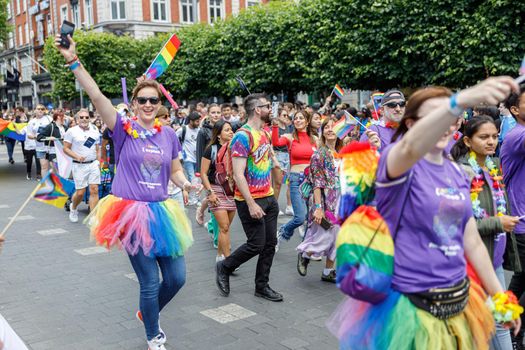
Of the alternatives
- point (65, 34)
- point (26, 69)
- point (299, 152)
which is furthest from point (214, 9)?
point (65, 34)

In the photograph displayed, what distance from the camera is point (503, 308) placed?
2.59m

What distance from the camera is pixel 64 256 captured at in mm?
7387

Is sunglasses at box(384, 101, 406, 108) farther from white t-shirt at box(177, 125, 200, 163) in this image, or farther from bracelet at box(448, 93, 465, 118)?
white t-shirt at box(177, 125, 200, 163)

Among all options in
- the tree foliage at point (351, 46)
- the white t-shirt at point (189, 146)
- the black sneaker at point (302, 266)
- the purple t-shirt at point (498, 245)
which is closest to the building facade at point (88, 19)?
the tree foliage at point (351, 46)

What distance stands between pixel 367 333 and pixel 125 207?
7.16 ft

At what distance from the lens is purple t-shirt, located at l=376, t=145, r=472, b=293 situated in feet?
8.00

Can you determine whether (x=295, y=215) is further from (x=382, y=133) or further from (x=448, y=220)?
(x=448, y=220)

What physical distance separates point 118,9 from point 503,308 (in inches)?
1670

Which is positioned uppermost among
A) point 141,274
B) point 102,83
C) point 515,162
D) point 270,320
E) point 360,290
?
point 102,83

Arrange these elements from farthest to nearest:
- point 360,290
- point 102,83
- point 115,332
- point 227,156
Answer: point 102,83 < point 227,156 < point 115,332 < point 360,290

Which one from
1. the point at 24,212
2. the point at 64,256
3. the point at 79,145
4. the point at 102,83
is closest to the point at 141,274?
the point at 64,256

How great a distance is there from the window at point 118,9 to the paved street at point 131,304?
36.2 metres

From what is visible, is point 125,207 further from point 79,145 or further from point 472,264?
point 79,145

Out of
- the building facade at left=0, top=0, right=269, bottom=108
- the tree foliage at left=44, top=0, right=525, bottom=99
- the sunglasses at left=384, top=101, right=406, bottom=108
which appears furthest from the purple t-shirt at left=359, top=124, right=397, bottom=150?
the building facade at left=0, top=0, right=269, bottom=108
